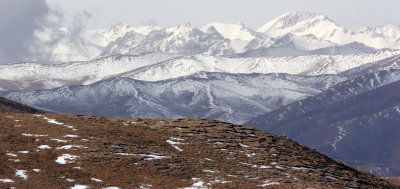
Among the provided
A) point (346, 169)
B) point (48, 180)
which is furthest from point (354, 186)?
point (48, 180)

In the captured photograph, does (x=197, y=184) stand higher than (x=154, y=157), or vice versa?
(x=154, y=157)

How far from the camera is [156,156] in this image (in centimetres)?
6988

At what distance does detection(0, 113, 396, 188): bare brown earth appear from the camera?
6288 centimetres

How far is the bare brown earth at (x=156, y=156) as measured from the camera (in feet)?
206

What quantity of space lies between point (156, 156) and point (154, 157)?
466 millimetres

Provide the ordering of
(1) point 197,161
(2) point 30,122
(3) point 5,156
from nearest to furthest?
(3) point 5,156
(1) point 197,161
(2) point 30,122

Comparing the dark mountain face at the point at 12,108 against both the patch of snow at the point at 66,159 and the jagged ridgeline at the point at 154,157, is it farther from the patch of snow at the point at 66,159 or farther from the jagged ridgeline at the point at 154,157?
the patch of snow at the point at 66,159

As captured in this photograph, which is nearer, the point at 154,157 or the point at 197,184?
the point at 197,184

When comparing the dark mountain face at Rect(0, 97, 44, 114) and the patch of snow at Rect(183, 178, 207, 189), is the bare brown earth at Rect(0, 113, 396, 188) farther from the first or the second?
the dark mountain face at Rect(0, 97, 44, 114)

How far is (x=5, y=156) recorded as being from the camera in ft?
212

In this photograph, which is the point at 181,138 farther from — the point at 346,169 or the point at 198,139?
the point at 346,169

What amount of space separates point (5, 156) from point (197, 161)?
16660mm

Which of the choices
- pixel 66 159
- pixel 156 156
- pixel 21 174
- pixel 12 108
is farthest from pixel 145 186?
pixel 12 108

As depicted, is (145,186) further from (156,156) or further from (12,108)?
(12,108)
